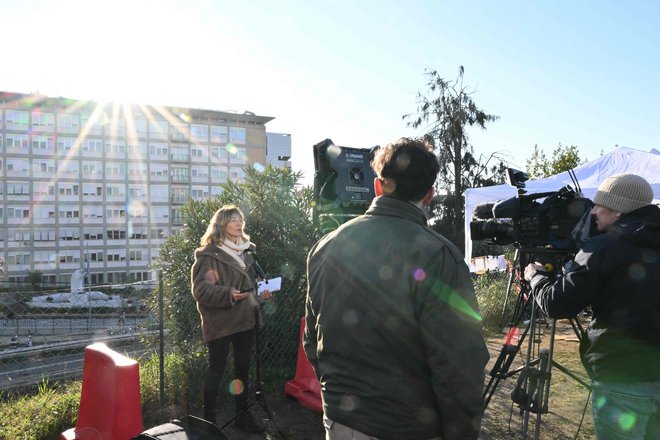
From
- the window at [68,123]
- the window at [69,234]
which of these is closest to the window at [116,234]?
the window at [69,234]

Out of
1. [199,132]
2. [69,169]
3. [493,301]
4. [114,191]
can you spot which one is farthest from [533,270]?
[199,132]

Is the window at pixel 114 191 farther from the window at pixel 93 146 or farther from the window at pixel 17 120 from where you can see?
the window at pixel 17 120

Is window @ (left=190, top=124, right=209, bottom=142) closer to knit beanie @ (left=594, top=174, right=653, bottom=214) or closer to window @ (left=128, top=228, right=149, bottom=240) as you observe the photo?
window @ (left=128, top=228, right=149, bottom=240)

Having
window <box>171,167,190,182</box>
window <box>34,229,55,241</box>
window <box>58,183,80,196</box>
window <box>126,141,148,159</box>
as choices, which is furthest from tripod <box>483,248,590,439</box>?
window <box>171,167,190,182</box>

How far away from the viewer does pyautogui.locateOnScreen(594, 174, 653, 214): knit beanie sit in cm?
234

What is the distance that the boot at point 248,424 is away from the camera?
4.06 meters

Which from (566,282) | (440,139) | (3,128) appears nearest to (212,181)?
(3,128)

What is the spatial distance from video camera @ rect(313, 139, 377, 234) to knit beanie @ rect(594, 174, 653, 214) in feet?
5.77

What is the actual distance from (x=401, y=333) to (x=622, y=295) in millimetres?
1221

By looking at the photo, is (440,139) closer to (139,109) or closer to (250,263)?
(250,263)

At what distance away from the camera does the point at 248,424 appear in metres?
4.07

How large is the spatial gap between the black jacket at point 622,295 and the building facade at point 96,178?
214ft

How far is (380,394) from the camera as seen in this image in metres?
1.64

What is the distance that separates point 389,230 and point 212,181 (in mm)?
74336
